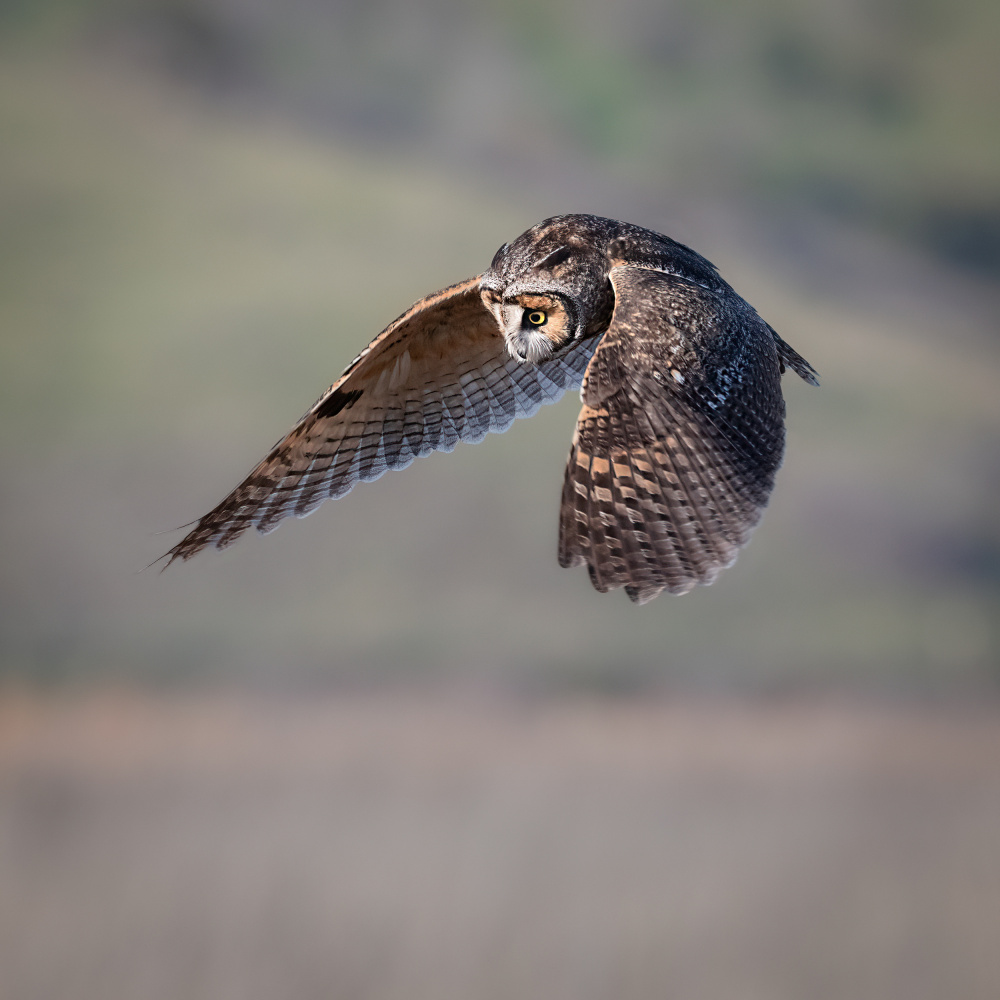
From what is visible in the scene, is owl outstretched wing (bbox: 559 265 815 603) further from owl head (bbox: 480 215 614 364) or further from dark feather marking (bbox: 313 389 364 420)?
dark feather marking (bbox: 313 389 364 420)

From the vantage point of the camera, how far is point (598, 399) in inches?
131

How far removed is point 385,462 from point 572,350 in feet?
3.73

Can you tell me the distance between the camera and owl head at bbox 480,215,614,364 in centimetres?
395

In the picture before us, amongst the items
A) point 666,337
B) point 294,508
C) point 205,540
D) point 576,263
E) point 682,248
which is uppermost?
point 682,248

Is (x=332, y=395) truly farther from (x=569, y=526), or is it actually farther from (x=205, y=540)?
(x=569, y=526)

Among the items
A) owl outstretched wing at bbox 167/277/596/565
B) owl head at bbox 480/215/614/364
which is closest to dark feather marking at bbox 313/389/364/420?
owl outstretched wing at bbox 167/277/596/565

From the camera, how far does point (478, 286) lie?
4.41 meters

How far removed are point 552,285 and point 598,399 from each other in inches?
31.9

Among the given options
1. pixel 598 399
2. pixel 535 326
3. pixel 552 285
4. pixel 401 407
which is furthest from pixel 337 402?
pixel 598 399

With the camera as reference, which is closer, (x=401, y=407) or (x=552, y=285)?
(x=552, y=285)

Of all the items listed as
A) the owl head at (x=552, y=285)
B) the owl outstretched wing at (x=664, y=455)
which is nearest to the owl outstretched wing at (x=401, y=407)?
the owl head at (x=552, y=285)

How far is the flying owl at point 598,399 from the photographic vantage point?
3199 mm

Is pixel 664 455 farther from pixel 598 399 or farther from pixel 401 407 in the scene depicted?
pixel 401 407

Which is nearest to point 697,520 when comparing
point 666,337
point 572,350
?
point 666,337
